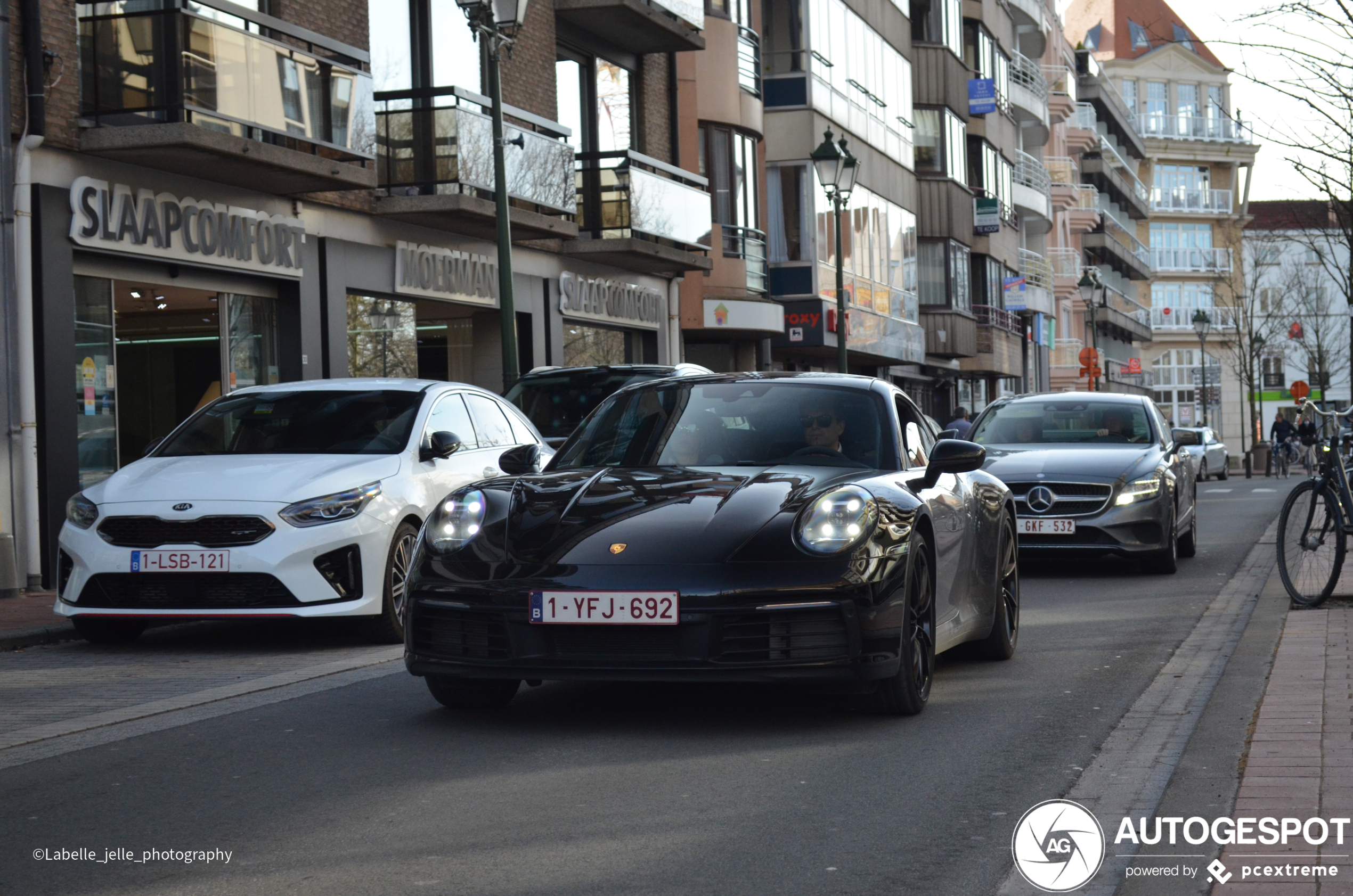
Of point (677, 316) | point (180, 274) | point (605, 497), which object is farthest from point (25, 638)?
point (677, 316)

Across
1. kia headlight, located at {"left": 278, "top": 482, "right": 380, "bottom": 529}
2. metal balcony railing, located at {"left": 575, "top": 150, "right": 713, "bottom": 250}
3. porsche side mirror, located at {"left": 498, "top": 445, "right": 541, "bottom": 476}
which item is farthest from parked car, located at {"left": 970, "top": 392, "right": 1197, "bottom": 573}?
metal balcony railing, located at {"left": 575, "top": 150, "right": 713, "bottom": 250}

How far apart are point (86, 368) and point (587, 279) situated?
11.4m

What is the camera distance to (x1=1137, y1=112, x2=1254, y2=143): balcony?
108m

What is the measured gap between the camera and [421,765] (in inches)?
233

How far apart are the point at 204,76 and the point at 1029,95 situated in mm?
47586

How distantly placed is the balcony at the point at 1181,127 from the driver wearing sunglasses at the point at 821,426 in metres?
105

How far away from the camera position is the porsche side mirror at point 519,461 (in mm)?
7469

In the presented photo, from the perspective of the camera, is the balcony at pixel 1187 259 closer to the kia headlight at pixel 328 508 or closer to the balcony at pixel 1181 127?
the balcony at pixel 1181 127

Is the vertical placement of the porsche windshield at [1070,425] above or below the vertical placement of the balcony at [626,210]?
below

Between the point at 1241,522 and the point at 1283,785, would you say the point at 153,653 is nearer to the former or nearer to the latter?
the point at 1283,785

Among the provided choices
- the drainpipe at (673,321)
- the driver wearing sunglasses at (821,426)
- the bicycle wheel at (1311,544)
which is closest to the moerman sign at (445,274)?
the drainpipe at (673,321)

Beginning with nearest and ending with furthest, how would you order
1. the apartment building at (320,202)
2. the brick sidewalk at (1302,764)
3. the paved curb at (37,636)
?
the brick sidewalk at (1302,764) < the paved curb at (37,636) < the apartment building at (320,202)

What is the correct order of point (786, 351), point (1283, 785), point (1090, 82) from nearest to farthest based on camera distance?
point (1283, 785) → point (786, 351) → point (1090, 82)

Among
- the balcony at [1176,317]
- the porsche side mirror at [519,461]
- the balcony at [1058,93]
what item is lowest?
the porsche side mirror at [519,461]
